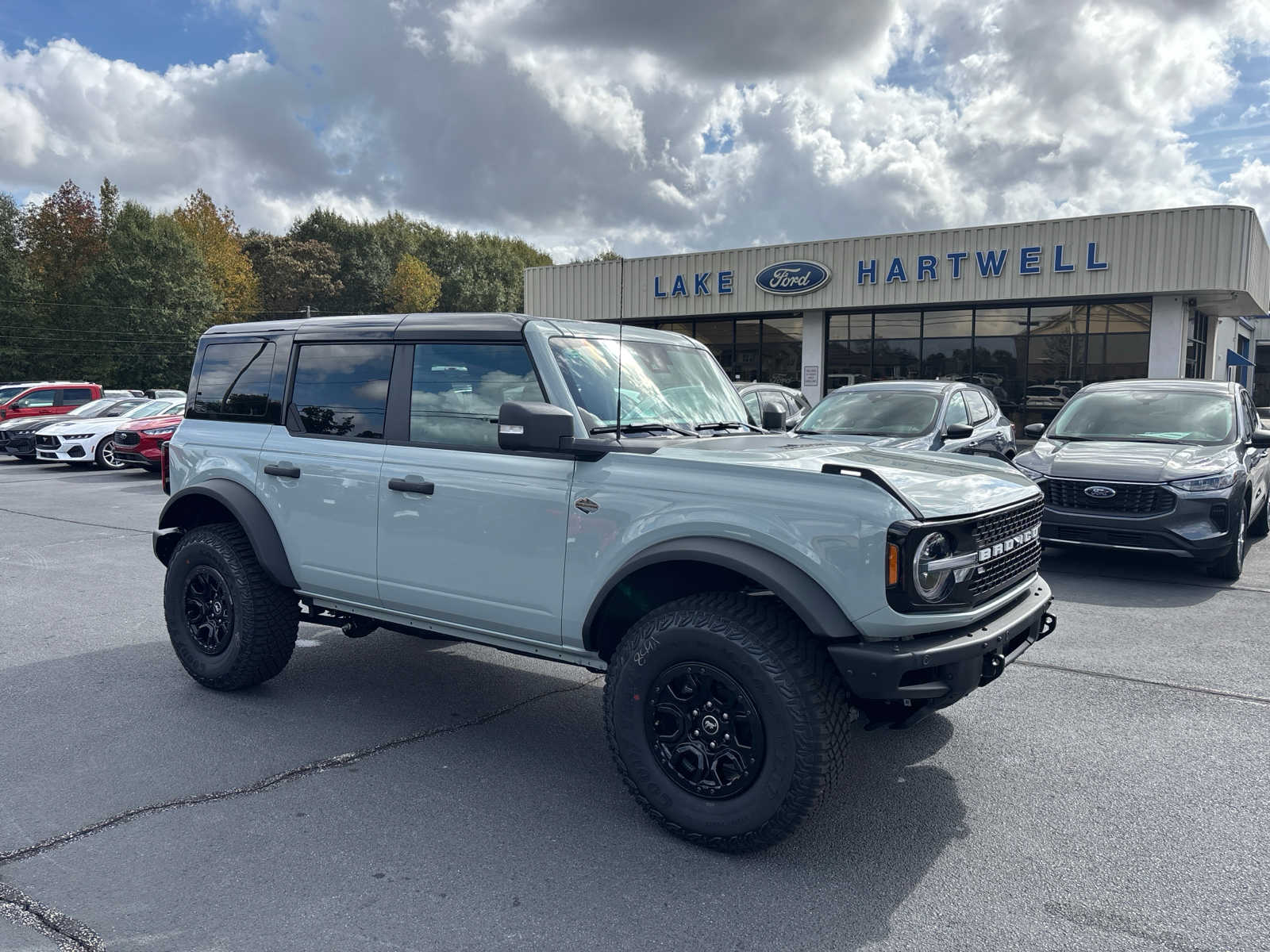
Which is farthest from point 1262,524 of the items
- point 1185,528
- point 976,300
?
point 976,300

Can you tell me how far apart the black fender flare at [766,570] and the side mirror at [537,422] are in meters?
0.55

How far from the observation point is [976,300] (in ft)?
72.6

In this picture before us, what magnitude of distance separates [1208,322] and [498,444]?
93.1 feet

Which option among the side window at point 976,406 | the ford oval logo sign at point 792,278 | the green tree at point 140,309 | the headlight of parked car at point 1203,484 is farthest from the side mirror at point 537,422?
the green tree at point 140,309

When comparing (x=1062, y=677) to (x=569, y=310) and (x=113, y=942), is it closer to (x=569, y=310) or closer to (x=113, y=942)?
(x=113, y=942)

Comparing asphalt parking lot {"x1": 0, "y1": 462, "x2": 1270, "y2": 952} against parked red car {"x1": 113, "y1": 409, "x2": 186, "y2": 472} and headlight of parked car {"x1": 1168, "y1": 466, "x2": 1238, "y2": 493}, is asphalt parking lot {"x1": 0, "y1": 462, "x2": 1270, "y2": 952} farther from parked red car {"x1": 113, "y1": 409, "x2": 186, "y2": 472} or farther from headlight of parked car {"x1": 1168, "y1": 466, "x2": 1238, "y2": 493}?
parked red car {"x1": 113, "y1": 409, "x2": 186, "y2": 472}

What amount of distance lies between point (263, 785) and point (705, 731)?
1.89 metres

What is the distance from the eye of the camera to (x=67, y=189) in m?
51.4

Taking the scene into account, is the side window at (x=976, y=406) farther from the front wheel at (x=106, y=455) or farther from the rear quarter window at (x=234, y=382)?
the front wheel at (x=106, y=455)

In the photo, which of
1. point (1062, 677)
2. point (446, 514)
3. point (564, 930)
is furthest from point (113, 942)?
point (1062, 677)

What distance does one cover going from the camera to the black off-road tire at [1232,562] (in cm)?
764

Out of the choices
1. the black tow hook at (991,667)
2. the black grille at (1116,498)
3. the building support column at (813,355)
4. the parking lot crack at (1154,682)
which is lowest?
the parking lot crack at (1154,682)

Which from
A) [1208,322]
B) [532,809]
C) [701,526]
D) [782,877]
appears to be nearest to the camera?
[782,877]

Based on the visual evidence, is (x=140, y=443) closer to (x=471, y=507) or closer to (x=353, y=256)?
(x=471, y=507)
